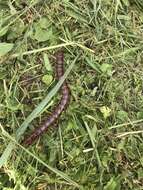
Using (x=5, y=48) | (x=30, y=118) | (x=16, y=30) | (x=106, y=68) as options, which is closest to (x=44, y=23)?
(x=16, y=30)

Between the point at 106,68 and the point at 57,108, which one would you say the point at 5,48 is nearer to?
the point at 57,108

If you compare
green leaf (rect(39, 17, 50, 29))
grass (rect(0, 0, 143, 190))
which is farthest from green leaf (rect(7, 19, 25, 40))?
green leaf (rect(39, 17, 50, 29))

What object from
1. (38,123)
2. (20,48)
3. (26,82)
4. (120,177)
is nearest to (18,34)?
(20,48)

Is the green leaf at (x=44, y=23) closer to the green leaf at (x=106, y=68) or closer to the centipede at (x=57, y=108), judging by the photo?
the centipede at (x=57, y=108)

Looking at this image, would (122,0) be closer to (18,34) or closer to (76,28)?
(76,28)

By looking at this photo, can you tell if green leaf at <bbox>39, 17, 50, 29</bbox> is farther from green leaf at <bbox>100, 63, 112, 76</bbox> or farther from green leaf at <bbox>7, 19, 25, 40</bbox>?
green leaf at <bbox>100, 63, 112, 76</bbox>
